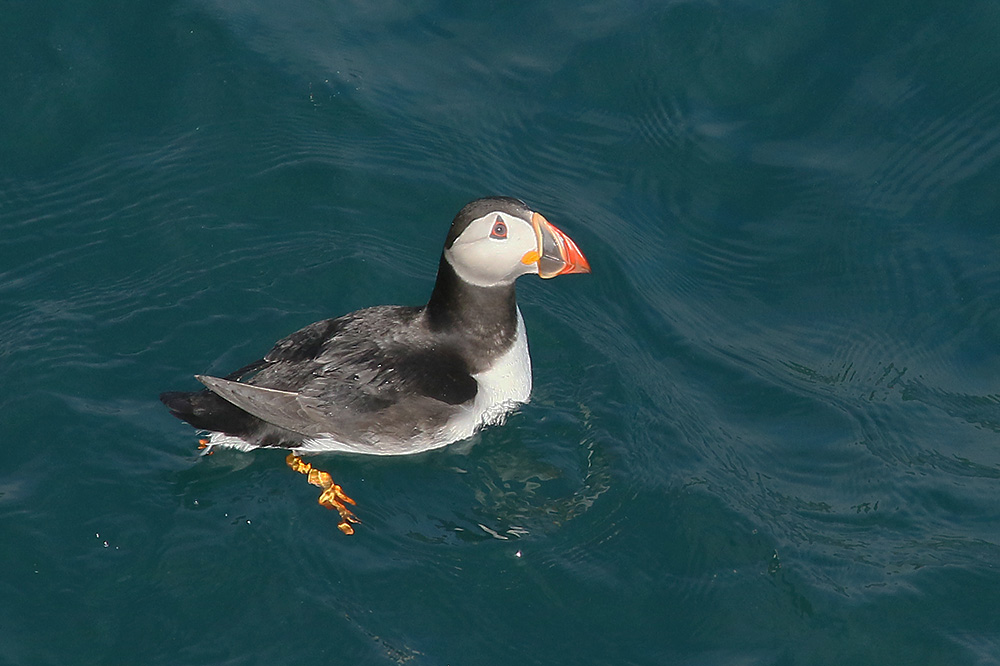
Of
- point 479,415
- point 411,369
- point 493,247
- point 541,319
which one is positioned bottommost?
point 479,415

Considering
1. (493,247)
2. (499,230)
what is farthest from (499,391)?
(499,230)

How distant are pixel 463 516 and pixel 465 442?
25.8 inches

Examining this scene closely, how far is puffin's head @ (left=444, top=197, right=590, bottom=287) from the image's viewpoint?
7004mm

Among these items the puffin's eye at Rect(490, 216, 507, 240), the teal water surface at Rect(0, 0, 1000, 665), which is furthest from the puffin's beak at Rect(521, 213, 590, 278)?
the teal water surface at Rect(0, 0, 1000, 665)

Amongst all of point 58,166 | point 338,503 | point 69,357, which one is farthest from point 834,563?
point 58,166

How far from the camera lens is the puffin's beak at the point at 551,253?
7.09m

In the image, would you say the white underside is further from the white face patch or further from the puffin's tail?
the white face patch

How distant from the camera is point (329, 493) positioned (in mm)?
6734

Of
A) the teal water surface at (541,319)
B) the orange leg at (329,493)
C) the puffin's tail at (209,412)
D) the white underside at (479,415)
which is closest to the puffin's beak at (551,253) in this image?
the white underside at (479,415)

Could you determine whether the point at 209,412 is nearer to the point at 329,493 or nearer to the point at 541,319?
the point at 329,493

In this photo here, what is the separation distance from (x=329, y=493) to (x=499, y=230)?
1.81 metres

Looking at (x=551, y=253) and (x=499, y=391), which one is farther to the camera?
(x=499, y=391)

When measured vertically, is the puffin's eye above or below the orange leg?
above

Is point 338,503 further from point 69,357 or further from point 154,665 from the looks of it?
point 69,357
